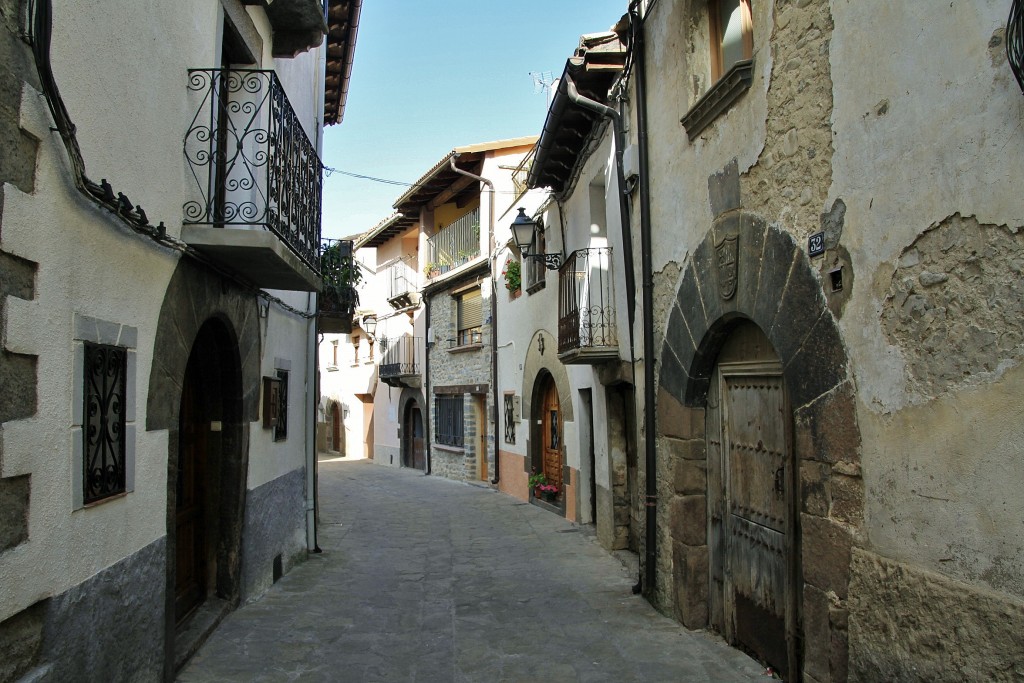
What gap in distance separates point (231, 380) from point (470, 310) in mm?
11588

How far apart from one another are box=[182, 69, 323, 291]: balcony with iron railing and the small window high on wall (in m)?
3.01

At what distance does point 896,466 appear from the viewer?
10.5ft

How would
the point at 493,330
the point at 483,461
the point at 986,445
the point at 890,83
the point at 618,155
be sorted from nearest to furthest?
the point at 986,445 → the point at 890,83 → the point at 618,155 → the point at 493,330 → the point at 483,461

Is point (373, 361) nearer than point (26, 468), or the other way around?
point (26, 468)

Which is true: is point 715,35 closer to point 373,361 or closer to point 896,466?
point 896,466

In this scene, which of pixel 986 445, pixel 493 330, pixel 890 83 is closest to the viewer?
pixel 986 445

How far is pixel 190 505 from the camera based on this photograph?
5.69 m

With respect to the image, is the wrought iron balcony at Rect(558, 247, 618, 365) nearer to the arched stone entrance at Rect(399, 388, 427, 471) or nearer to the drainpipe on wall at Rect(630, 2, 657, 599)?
the drainpipe on wall at Rect(630, 2, 657, 599)

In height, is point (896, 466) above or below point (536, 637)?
above

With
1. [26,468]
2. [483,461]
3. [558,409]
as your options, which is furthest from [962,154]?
[483,461]

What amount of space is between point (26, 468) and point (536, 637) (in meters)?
3.76

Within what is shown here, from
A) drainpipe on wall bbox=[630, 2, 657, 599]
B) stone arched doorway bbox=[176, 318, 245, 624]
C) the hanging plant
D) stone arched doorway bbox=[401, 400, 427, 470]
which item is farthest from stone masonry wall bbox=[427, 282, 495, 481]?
stone arched doorway bbox=[176, 318, 245, 624]

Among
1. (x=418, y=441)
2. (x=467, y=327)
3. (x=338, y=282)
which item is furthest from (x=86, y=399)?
(x=418, y=441)

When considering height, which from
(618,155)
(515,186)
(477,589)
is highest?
(515,186)
